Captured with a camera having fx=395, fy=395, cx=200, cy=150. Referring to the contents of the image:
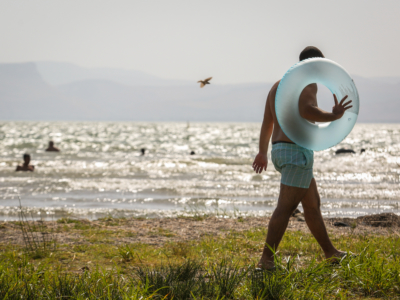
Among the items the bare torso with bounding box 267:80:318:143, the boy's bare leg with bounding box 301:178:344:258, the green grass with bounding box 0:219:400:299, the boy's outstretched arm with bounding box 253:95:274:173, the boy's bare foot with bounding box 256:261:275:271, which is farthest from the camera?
the boy's outstretched arm with bounding box 253:95:274:173

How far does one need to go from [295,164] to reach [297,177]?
10cm

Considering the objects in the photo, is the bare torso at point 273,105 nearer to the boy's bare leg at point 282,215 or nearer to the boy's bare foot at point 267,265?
the boy's bare leg at point 282,215

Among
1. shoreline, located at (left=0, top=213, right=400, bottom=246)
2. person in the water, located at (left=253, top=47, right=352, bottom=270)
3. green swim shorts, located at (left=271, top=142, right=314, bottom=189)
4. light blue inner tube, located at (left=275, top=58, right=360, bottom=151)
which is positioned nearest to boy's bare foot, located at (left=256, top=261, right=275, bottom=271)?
person in the water, located at (left=253, top=47, right=352, bottom=270)

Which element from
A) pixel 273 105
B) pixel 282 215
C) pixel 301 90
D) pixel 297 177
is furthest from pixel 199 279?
pixel 301 90

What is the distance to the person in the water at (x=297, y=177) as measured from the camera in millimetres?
2982

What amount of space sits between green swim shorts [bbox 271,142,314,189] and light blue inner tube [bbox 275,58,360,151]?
7cm

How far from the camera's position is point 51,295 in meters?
2.39

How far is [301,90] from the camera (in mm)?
3039

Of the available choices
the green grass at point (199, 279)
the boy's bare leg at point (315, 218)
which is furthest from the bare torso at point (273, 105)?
the green grass at point (199, 279)

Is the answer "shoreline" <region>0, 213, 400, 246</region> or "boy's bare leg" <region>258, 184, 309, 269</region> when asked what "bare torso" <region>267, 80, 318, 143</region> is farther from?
"shoreline" <region>0, 213, 400, 246</region>

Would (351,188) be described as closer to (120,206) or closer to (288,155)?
(120,206)

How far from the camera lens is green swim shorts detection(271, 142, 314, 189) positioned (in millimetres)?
3018

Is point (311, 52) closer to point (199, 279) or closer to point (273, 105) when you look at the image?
point (273, 105)

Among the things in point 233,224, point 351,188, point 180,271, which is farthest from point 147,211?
point 351,188
